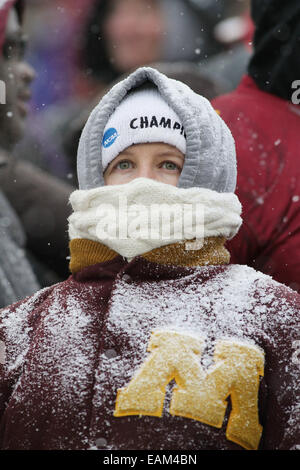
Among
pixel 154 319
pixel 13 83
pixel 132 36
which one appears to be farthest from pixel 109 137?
pixel 132 36

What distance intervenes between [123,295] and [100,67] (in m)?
3.39

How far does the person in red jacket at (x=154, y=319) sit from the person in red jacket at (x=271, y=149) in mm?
308

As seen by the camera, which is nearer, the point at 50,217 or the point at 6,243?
the point at 6,243

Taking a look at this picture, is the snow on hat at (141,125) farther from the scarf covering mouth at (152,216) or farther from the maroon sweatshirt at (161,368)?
the maroon sweatshirt at (161,368)

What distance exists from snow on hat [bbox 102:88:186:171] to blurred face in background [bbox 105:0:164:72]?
2.53 meters

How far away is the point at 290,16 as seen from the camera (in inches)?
98.9

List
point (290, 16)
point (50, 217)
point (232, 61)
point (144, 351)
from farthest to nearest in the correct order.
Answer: point (232, 61) < point (50, 217) < point (290, 16) < point (144, 351)

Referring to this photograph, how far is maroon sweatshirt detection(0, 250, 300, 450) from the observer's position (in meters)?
1.69

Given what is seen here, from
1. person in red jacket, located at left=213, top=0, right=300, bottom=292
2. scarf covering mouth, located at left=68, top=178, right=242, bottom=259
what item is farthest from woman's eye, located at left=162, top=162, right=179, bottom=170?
person in red jacket, located at left=213, top=0, right=300, bottom=292

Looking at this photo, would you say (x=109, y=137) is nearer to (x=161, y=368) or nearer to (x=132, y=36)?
(x=161, y=368)

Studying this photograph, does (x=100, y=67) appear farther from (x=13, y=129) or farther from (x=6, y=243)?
(x=6, y=243)

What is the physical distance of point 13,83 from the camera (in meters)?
2.98

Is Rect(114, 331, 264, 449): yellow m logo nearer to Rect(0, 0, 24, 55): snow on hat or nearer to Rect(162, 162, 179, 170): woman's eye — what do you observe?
Rect(162, 162, 179, 170): woman's eye
